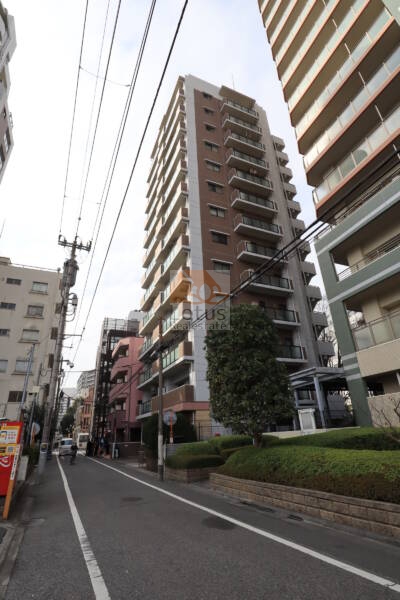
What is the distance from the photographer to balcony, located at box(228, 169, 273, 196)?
29125 mm

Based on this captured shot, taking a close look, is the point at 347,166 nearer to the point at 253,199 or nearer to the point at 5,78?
the point at 253,199

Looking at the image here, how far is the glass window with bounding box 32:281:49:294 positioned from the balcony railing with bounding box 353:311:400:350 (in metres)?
38.1

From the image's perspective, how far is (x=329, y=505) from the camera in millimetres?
6098

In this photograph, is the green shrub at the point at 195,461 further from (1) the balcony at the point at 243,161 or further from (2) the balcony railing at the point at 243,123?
(2) the balcony railing at the point at 243,123

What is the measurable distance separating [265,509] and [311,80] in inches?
856

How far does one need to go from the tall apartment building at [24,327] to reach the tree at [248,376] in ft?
97.3

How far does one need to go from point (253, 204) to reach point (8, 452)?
86.1 ft

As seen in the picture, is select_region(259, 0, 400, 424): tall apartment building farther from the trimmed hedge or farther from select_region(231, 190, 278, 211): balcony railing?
select_region(231, 190, 278, 211): balcony railing

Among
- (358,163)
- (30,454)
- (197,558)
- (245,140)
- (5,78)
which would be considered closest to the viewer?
(197,558)

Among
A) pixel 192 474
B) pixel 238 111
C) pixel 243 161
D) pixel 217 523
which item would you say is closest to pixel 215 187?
pixel 243 161

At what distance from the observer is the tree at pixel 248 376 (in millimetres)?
9656

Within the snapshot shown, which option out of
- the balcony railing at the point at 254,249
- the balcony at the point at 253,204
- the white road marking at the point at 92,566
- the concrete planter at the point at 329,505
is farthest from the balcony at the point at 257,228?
the white road marking at the point at 92,566

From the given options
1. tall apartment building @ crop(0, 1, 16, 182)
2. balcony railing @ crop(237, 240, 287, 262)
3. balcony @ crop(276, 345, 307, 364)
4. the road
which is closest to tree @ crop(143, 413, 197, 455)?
balcony @ crop(276, 345, 307, 364)

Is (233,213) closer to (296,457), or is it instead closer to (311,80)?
(311,80)
